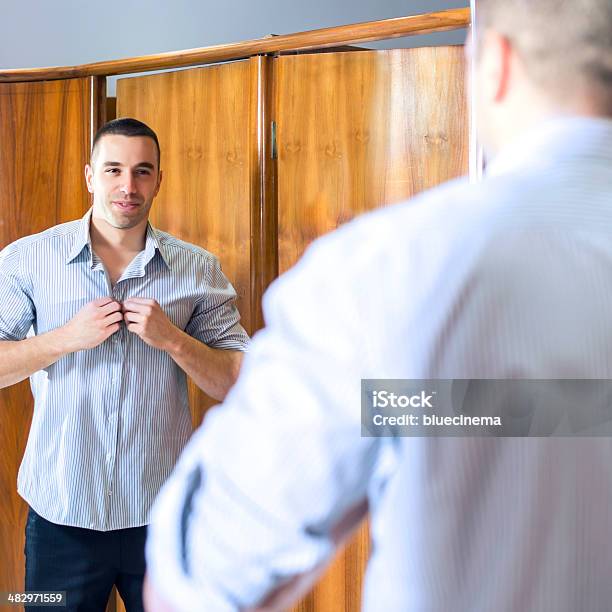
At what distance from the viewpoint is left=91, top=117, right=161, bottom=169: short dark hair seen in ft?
3.01

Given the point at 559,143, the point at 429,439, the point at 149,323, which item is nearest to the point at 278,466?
the point at 429,439

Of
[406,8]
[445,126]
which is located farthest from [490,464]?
[406,8]

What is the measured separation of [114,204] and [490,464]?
68cm

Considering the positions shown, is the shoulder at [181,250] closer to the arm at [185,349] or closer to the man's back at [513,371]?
the arm at [185,349]

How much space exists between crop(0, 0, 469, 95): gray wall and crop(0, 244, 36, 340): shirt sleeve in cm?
27

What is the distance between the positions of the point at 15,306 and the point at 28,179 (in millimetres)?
192

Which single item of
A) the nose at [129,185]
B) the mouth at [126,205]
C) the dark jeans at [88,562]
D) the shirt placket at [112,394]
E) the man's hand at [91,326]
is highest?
the nose at [129,185]

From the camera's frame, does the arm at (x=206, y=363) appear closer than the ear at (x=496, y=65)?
No

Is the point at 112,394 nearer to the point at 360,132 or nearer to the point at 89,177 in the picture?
the point at 89,177

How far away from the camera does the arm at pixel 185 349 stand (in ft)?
2.79

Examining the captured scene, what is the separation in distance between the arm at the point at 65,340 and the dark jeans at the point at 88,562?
0.62 feet

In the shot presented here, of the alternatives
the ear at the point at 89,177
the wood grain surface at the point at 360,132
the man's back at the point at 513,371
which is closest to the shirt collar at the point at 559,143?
the man's back at the point at 513,371

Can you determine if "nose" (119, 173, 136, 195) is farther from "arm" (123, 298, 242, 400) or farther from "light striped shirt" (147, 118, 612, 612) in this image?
"light striped shirt" (147, 118, 612, 612)

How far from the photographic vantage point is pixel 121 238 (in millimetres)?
892
